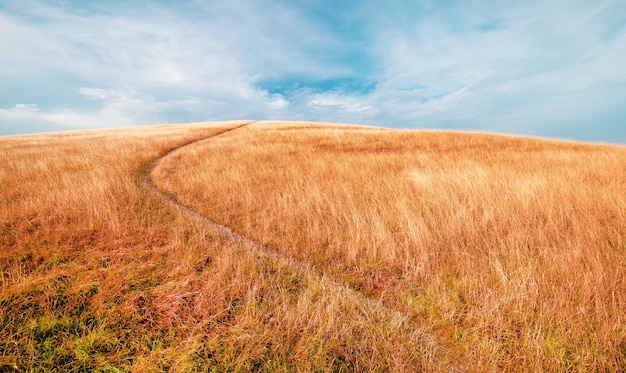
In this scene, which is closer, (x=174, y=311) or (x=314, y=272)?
(x=174, y=311)

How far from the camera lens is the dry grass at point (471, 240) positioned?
2.51 metres

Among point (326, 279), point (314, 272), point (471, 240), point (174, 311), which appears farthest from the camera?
point (471, 240)

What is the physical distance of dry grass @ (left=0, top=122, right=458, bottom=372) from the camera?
2.30 m

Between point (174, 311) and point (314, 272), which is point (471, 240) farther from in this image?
point (174, 311)

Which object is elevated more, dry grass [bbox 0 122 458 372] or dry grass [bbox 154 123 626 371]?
dry grass [bbox 154 123 626 371]

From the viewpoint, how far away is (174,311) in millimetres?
2854

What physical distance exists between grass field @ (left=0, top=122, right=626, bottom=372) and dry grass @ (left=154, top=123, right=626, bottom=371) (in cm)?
3

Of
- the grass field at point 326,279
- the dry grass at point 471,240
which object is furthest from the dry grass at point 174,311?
the dry grass at point 471,240

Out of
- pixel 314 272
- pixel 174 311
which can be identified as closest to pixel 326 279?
pixel 314 272

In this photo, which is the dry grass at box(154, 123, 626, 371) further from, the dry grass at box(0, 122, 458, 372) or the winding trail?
the dry grass at box(0, 122, 458, 372)

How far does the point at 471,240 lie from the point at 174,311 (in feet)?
14.1

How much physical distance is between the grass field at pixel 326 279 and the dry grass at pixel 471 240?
3cm

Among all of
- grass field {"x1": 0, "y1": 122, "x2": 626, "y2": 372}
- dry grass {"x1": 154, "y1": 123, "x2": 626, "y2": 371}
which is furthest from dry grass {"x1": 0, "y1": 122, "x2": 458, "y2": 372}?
dry grass {"x1": 154, "y1": 123, "x2": 626, "y2": 371}

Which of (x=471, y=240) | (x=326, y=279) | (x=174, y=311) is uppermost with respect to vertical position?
(x=471, y=240)
